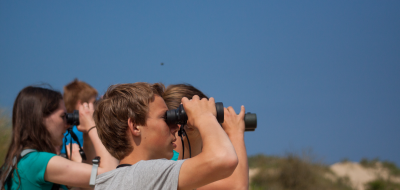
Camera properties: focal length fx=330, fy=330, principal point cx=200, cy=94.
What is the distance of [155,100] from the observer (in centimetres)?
177

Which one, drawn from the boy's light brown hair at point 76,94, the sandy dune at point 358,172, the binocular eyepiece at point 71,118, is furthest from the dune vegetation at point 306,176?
the binocular eyepiece at point 71,118

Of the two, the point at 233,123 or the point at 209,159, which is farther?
the point at 233,123

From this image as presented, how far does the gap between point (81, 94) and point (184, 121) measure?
2611 mm

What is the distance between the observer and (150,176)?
4.83 ft

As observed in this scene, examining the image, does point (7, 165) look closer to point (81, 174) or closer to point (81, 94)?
point (81, 174)

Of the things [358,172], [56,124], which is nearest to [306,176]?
[358,172]

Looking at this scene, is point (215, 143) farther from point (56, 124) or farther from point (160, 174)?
point (56, 124)

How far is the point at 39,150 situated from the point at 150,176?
52.7 inches

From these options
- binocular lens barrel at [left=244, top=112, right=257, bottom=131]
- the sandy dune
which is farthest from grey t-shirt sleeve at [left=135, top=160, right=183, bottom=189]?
the sandy dune

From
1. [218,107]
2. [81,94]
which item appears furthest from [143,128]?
[81,94]

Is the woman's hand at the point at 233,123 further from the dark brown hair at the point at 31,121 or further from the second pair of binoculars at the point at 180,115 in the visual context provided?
the dark brown hair at the point at 31,121

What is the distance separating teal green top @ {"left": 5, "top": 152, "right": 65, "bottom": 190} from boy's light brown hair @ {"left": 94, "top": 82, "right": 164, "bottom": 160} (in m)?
0.81

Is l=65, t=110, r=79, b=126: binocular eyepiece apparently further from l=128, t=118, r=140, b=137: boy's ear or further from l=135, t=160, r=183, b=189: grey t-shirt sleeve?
l=135, t=160, r=183, b=189: grey t-shirt sleeve

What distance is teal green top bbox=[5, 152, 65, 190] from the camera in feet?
7.44
